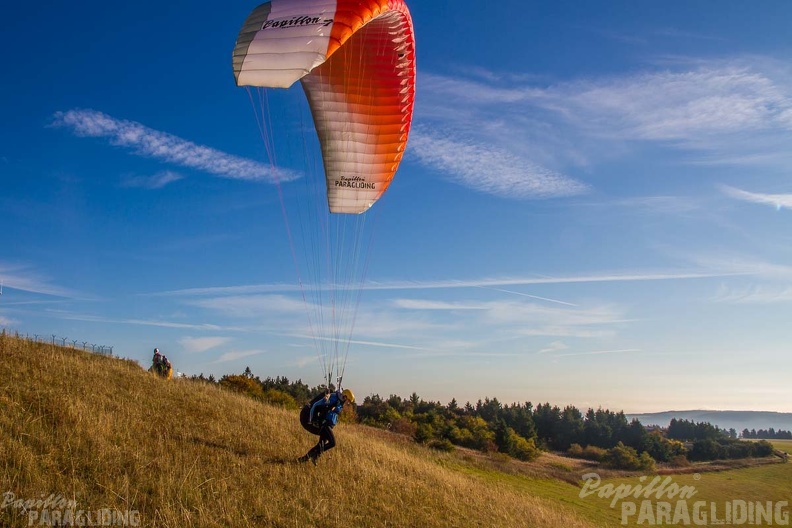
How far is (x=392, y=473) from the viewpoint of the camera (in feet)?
34.5

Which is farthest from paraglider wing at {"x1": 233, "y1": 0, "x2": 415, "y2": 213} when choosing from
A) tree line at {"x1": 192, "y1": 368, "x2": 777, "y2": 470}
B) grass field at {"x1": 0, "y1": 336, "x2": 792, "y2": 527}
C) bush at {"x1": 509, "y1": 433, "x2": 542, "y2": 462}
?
bush at {"x1": 509, "y1": 433, "x2": 542, "y2": 462}

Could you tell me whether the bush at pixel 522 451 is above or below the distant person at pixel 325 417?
below

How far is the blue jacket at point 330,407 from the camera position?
30.1 feet

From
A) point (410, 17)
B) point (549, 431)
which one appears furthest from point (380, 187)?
point (549, 431)

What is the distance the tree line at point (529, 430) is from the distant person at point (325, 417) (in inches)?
630

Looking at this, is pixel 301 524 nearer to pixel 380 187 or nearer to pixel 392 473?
pixel 392 473

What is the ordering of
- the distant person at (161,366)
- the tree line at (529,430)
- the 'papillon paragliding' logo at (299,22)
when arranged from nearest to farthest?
the 'papillon paragliding' logo at (299,22)
the distant person at (161,366)
the tree line at (529,430)

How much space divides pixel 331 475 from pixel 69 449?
13.4 feet

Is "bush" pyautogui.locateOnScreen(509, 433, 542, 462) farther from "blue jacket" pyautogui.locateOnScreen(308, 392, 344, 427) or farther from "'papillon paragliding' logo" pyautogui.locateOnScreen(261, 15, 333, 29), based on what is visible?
"'papillon paragliding' logo" pyautogui.locateOnScreen(261, 15, 333, 29)

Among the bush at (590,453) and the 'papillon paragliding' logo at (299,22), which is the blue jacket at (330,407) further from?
the bush at (590,453)

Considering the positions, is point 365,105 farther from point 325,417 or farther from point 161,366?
point 161,366

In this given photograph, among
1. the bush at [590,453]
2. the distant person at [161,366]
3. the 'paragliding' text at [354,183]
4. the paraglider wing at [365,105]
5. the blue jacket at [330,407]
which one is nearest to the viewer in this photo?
the blue jacket at [330,407]

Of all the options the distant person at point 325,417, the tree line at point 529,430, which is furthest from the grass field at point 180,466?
the tree line at point 529,430

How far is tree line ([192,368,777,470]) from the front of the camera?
42.9 m
